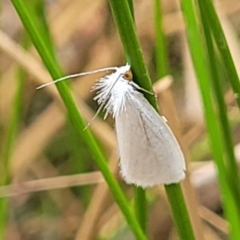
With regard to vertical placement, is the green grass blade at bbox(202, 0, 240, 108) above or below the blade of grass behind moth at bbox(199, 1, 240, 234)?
above

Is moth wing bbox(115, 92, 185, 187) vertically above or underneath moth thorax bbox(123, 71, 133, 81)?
underneath

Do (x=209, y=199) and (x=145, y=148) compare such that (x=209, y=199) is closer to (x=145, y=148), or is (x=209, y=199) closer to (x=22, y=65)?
(x=22, y=65)

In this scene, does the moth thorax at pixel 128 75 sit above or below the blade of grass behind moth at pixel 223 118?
above

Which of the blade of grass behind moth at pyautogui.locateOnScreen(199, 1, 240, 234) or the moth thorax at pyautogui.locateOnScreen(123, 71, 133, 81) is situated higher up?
the moth thorax at pyautogui.locateOnScreen(123, 71, 133, 81)

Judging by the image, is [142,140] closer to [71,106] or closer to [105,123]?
[71,106]

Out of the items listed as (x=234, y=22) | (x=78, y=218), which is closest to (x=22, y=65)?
(x=78, y=218)
